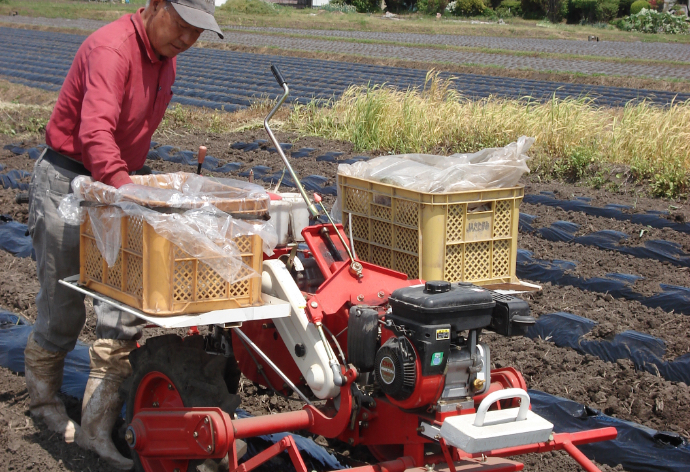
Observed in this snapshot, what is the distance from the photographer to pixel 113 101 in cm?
265

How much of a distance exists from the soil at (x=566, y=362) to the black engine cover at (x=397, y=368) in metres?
0.90

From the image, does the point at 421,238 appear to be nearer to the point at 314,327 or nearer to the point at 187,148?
the point at 314,327

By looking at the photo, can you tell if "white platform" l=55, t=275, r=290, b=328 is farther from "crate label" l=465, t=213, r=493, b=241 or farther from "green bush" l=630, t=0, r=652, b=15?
"green bush" l=630, t=0, r=652, b=15

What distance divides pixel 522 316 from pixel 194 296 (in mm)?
1034

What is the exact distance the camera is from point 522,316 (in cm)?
239

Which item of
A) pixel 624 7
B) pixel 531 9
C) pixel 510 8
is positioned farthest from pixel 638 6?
pixel 510 8

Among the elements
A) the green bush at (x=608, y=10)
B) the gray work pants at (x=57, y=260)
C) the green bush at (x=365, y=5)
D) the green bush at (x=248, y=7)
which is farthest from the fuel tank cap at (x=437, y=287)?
the green bush at (x=365, y=5)

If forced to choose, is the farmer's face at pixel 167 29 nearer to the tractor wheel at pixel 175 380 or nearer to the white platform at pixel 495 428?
the tractor wheel at pixel 175 380

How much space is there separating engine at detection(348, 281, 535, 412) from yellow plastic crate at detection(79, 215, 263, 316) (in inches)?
15.0

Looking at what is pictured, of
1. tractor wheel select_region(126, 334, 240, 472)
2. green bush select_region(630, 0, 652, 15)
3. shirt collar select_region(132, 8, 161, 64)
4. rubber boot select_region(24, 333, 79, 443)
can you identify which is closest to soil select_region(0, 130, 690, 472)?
rubber boot select_region(24, 333, 79, 443)

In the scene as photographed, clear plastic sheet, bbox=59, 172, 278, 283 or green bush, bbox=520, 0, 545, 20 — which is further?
green bush, bbox=520, 0, 545, 20

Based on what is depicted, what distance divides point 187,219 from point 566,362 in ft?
7.88

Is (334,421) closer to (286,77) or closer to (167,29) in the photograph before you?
(167,29)

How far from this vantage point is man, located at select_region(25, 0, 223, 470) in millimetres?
2670
